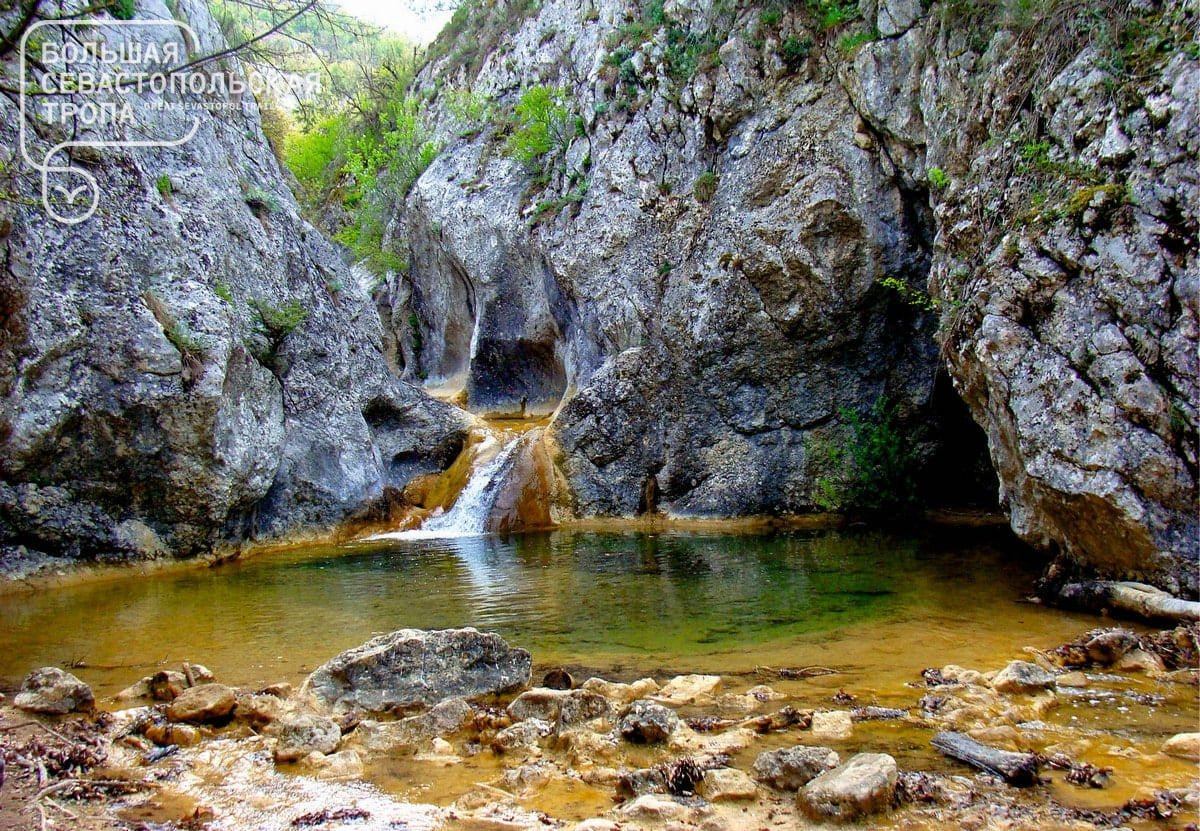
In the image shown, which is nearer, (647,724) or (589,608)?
(647,724)

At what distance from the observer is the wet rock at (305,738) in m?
3.76

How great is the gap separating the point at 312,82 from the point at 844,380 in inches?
486

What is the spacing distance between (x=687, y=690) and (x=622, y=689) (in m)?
0.42

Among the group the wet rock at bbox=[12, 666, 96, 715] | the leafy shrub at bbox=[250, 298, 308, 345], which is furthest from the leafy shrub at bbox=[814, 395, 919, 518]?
the wet rock at bbox=[12, 666, 96, 715]

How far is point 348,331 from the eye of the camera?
1678 cm

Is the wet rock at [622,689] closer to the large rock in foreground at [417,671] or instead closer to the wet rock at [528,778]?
the large rock in foreground at [417,671]

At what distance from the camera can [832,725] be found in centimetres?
403

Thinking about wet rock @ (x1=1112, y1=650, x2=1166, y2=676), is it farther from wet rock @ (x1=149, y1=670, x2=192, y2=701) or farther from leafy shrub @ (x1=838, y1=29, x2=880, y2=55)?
leafy shrub @ (x1=838, y1=29, x2=880, y2=55)

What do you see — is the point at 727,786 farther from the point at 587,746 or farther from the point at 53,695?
the point at 53,695

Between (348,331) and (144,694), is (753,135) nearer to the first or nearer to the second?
(348,331)

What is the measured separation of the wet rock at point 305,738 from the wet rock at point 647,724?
155cm

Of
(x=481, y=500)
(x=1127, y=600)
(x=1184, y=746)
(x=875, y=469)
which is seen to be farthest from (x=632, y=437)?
(x=1184, y=746)

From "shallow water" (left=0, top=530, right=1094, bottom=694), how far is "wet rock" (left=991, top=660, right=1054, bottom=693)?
0.74m

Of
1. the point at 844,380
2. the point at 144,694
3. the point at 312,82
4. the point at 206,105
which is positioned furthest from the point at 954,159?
the point at 206,105
